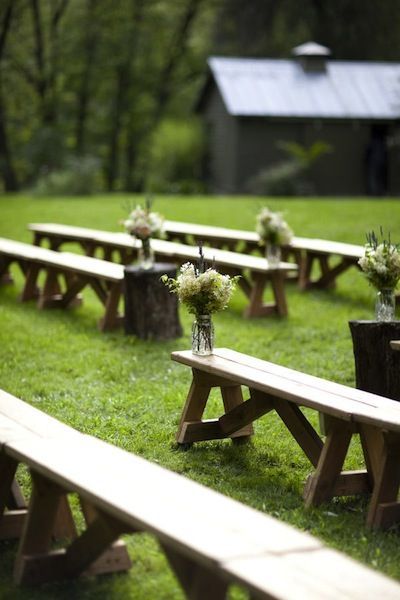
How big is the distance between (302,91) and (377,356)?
→ 73.3ft

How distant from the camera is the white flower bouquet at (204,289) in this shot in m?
6.39

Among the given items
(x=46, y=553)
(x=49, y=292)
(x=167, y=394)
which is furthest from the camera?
(x=49, y=292)

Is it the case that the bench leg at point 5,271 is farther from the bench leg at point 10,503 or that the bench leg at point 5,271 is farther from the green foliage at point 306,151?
the green foliage at point 306,151

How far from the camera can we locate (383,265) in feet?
22.6

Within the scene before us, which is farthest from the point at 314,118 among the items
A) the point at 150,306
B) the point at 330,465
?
the point at 330,465

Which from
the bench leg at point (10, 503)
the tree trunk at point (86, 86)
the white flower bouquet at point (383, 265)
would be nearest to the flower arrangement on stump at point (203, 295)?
the white flower bouquet at point (383, 265)

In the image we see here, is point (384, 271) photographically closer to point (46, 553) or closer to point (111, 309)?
point (46, 553)

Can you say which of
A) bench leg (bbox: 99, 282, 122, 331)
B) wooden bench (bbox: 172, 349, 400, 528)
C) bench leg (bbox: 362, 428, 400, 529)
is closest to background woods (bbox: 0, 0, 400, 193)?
bench leg (bbox: 99, 282, 122, 331)

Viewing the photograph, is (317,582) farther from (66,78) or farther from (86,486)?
(66,78)

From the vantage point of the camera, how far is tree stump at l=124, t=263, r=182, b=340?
9836mm

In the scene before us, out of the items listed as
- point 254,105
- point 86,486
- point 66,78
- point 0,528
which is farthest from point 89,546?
point 66,78

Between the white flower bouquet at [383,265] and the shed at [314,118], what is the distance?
20747mm

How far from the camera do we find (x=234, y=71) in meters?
28.4

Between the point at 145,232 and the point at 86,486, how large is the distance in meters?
5.99
